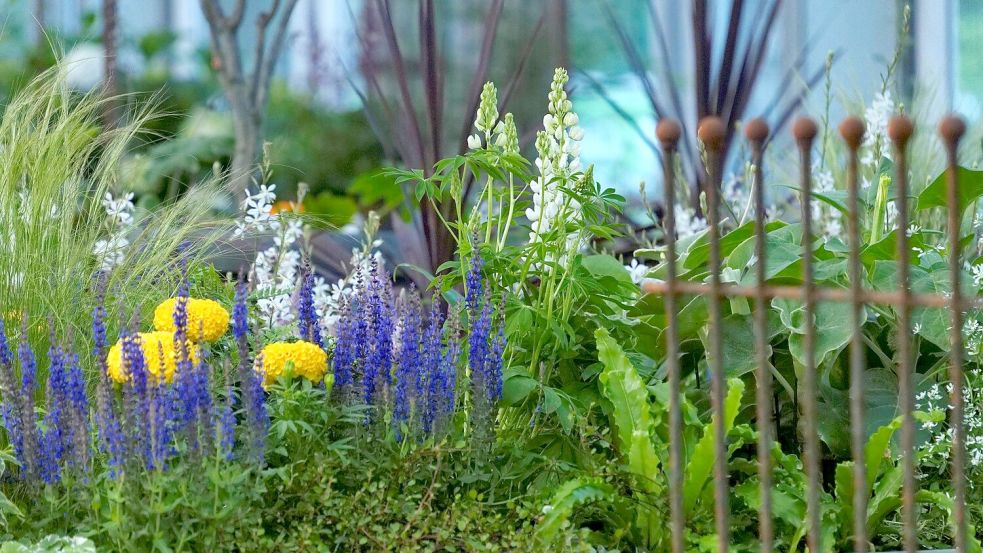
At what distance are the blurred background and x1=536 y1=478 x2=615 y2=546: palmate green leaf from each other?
148cm

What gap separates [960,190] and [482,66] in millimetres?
1414

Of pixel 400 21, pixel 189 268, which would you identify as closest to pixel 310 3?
pixel 400 21

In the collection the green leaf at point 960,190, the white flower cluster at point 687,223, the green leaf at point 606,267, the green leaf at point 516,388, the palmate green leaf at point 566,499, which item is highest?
the white flower cluster at point 687,223

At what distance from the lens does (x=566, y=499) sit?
168 cm

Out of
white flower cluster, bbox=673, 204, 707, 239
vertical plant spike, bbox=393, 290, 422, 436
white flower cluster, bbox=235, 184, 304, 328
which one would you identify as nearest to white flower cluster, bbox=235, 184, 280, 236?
white flower cluster, bbox=235, 184, 304, 328

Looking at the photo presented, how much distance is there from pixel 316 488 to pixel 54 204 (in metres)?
0.89

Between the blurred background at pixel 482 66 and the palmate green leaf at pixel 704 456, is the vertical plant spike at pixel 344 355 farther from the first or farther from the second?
the blurred background at pixel 482 66

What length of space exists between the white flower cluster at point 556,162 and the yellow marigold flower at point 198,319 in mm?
576

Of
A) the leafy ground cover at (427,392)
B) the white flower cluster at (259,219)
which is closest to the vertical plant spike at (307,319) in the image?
the leafy ground cover at (427,392)

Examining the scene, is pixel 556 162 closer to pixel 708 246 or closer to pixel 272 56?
pixel 708 246

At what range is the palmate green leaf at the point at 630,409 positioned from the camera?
1.79 meters

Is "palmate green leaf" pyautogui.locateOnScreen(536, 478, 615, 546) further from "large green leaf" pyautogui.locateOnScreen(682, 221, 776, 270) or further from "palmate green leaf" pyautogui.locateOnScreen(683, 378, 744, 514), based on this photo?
"large green leaf" pyautogui.locateOnScreen(682, 221, 776, 270)

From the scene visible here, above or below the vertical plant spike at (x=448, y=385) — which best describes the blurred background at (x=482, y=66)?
above

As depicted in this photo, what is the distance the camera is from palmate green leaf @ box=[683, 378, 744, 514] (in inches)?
68.8
